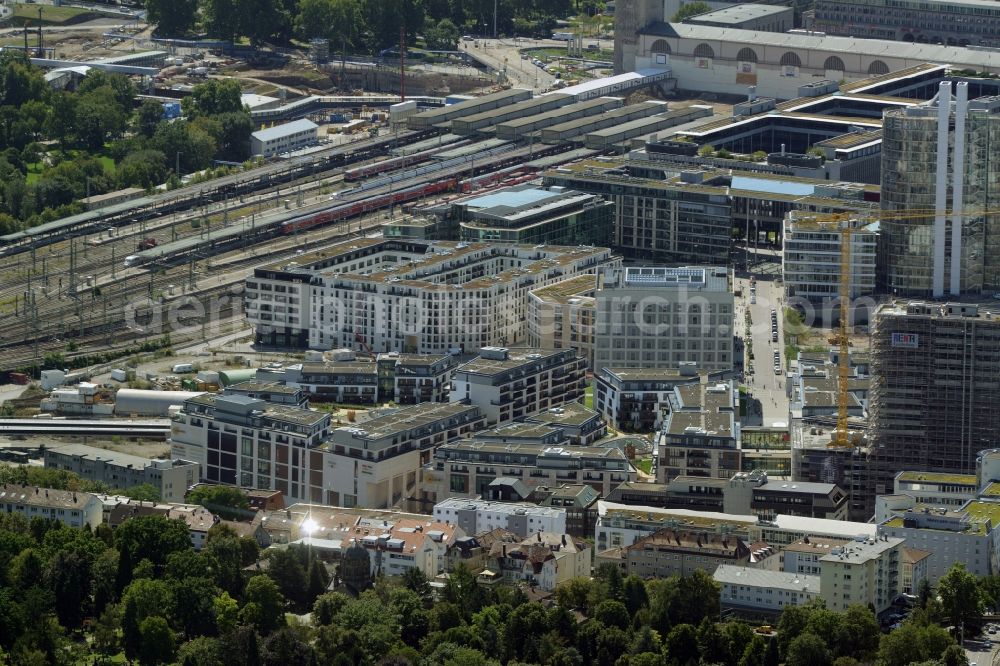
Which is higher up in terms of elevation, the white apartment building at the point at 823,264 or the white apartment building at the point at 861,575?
the white apartment building at the point at 823,264

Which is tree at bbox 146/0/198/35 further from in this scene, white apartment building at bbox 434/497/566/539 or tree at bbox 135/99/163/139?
white apartment building at bbox 434/497/566/539

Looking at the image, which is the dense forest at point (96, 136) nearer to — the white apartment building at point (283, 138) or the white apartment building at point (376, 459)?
the white apartment building at point (283, 138)

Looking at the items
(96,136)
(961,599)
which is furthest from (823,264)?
(96,136)

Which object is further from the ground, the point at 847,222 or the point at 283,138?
the point at 847,222

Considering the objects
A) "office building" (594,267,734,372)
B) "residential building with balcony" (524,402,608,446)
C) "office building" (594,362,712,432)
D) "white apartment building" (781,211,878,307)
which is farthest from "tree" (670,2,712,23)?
"residential building with balcony" (524,402,608,446)

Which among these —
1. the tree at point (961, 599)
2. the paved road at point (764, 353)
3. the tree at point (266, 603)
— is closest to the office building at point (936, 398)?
the paved road at point (764, 353)

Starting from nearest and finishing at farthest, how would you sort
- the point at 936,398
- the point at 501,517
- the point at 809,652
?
1. the point at 809,652
2. the point at 501,517
3. the point at 936,398

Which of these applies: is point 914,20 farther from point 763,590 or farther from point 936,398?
point 763,590
